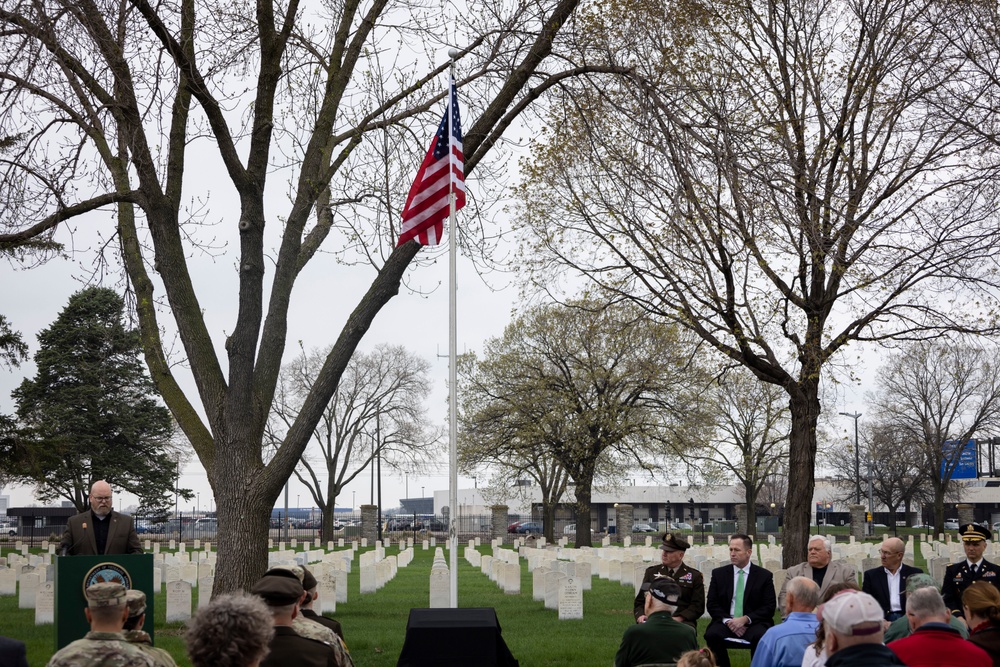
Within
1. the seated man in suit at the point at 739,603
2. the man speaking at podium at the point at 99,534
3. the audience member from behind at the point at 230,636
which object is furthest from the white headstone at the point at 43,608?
the audience member from behind at the point at 230,636

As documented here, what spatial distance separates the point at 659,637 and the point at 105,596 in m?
2.91

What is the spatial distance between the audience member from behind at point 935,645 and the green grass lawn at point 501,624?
6.73 meters

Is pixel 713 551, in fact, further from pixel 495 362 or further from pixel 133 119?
pixel 133 119

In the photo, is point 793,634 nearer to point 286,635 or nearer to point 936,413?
point 286,635

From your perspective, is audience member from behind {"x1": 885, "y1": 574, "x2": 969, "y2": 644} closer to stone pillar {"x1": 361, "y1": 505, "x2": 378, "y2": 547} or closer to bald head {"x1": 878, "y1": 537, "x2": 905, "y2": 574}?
bald head {"x1": 878, "y1": 537, "x2": 905, "y2": 574}

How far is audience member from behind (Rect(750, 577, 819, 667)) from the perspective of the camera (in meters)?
5.88

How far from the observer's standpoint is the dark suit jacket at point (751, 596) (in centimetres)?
894

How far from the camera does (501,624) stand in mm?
15727

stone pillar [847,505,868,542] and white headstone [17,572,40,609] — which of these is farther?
stone pillar [847,505,868,542]

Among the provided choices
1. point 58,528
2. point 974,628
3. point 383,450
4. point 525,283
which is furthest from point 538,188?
point 58,528

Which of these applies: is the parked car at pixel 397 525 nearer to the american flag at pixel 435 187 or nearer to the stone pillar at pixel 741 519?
the stone pillar at pixel 741 519

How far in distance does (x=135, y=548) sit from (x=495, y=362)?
1282 inches

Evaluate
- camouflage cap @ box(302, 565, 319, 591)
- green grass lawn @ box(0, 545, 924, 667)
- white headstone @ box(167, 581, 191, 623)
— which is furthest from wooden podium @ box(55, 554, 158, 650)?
white headstone @ box(167, 581, 191, 623)

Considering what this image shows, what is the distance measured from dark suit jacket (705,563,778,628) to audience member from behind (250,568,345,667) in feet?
16.5
